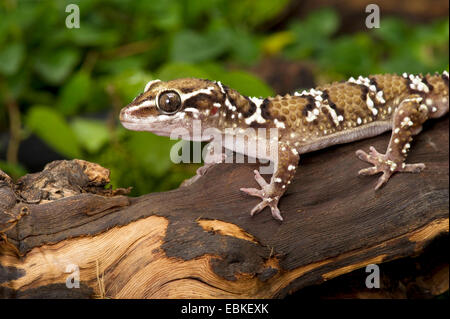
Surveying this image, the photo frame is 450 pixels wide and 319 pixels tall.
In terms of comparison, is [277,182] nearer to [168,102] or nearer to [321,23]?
[168,102]

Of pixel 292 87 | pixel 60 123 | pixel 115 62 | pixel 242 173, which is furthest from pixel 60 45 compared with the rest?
pixel 242 173

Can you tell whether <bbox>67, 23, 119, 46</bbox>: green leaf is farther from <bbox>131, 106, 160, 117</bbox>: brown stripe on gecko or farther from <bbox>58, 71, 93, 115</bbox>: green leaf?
<bbox>131, 106, 160, 117</bbox>: brown stripe on gecko

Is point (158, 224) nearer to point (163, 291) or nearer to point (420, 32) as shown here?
point (163, 291)

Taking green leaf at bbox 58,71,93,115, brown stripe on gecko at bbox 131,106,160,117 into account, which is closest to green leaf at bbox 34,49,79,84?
green leaf at bbox 58,71,93,115

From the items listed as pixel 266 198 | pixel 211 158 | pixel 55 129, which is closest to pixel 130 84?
pixel 55 129

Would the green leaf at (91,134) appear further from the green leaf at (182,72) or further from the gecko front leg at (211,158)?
the gecko front leg at (211,158)
